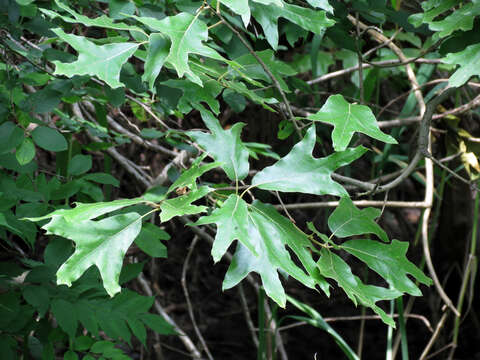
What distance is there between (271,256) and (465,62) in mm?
507

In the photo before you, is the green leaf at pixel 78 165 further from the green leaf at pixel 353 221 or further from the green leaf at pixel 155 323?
the green leaf at pixel 353 221

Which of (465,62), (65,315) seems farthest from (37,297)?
(465,62)

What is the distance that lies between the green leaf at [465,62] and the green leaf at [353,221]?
0.87 ft

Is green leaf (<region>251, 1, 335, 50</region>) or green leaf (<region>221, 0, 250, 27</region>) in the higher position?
green leaf (<region>221, 0, 250, 27</region>)

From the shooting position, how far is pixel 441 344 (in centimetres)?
217

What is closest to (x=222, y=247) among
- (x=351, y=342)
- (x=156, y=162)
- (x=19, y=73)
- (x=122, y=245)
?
(x=122, y=245)

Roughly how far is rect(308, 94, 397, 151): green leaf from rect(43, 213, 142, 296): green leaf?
32 cm

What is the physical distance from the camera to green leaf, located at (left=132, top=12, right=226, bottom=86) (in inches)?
29.0

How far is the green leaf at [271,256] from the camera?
70cm

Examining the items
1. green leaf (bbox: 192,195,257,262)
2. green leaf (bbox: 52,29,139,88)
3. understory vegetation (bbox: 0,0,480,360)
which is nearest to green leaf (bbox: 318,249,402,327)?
understory vegetation (bbox: 0,0,480,360)

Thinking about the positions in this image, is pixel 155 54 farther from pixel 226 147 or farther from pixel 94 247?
pixel 94 247

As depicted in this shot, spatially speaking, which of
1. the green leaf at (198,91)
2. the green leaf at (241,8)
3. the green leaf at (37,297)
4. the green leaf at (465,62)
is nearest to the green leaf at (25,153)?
the green leaf at (37,297)

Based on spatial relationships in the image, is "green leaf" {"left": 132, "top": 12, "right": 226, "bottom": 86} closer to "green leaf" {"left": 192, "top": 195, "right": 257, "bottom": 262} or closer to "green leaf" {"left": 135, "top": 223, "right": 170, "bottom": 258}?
"green leaf" {"left": 192, "top": 195, "right": 257, "bottom": 262}

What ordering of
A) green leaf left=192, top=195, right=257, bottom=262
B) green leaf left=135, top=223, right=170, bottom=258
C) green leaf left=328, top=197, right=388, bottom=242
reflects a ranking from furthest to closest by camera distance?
green leaf left=135, top=223, right=170, bottom=258
green leaf left=328, top=197, right=388, bottom=242
green leaf left=192, top=195, right=257, bottom=262
